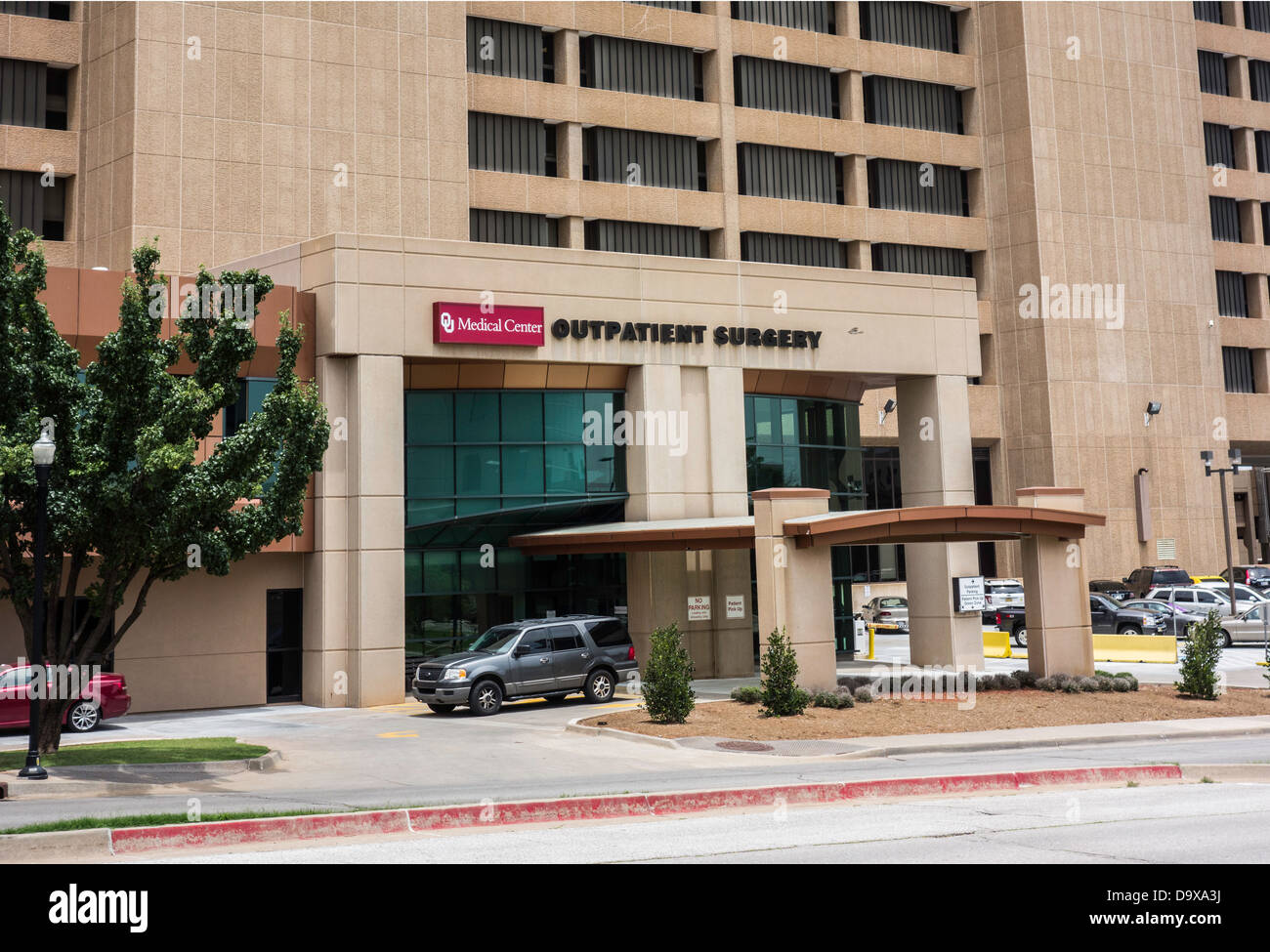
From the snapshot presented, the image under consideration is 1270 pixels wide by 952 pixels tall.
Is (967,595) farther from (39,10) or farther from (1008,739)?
(39,10)

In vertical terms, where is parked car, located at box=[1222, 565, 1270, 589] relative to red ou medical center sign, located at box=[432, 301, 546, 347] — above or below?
below

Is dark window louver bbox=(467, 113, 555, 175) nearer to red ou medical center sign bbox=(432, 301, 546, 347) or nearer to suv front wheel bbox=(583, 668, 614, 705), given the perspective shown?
red ou medical center sign bbox=(432, 301, 546, 347)

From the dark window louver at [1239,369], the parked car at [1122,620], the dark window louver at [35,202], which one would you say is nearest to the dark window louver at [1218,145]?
the dark window louver at [1239,369]

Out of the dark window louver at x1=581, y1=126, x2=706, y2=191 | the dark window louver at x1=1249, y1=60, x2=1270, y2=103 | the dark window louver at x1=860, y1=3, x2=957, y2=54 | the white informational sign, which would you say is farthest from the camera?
the dark window louver at x1=1249, y1=60, x2=1270, y2=103

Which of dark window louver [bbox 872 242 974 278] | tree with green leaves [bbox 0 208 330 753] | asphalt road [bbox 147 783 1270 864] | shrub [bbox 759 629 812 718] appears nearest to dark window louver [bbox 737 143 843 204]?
dark window louver [bbox 872 242 974 278]

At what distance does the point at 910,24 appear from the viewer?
58.7 m

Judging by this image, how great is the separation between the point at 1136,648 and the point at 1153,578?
1902cm

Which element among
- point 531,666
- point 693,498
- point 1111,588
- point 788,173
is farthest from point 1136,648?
point 788,173

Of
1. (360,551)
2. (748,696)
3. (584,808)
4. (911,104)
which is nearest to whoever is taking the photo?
(584,808)

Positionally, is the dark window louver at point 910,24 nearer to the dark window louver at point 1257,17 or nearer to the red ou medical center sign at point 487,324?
the dark window louver at point 1257,17

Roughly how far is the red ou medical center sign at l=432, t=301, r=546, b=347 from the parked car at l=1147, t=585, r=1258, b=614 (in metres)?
26.2

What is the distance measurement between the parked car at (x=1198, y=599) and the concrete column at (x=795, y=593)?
77.2 feet

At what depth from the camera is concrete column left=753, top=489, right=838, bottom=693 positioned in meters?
25.6

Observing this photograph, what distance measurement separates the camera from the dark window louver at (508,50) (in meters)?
46.6
